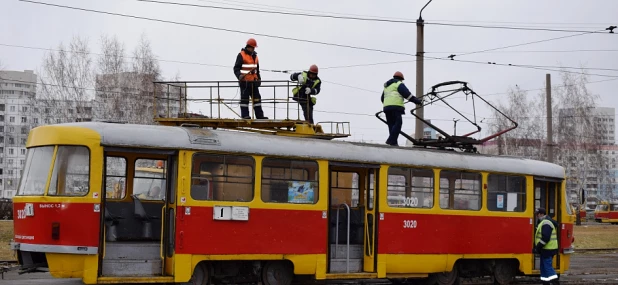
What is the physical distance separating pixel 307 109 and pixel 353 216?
226cm

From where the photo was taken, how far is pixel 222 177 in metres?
14.6

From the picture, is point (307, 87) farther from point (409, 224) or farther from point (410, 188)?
point (409, 224)

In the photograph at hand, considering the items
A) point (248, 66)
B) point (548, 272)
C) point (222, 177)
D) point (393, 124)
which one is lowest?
point (548, 272)

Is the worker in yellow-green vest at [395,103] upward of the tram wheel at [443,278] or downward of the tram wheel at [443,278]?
upward

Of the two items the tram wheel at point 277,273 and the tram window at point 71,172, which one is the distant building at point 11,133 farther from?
the tram window at point 71,172

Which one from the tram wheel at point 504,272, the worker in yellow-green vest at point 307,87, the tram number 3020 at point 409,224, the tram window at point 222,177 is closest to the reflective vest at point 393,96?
the worker in yellow-green vest at point 307,87

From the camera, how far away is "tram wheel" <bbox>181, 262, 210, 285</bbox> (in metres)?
14.5

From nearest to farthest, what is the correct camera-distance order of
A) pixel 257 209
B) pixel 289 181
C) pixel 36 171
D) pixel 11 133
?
pixel 36 171, pixel 257 209, pixel 289 181, pixel 11 133

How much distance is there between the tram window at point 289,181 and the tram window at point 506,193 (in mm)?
4333

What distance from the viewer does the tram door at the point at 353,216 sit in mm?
16391

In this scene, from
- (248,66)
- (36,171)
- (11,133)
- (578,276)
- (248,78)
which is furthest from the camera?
(11,133)

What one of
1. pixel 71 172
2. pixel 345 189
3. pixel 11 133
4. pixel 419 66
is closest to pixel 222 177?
pixel 71 172

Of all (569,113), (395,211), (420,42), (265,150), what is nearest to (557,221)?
(395,211)

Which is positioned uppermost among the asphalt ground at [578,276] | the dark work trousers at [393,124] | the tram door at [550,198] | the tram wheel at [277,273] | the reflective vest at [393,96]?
the reflective vest at [393,96]
